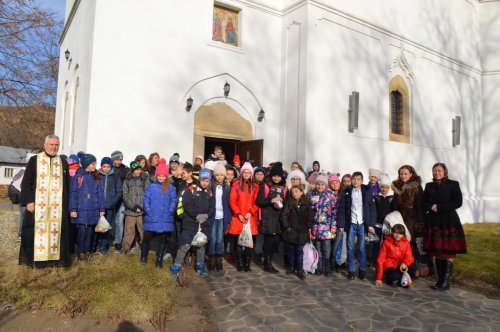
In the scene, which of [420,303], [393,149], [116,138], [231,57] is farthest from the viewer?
[393,149]

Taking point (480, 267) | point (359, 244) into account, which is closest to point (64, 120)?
point (359, 244)

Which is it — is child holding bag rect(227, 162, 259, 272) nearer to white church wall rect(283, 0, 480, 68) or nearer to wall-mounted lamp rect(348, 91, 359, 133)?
wall-mounted lamp rect(348, 91, 359, 133)

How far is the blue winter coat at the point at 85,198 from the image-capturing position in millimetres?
6137

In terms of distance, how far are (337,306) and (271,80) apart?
8852mm

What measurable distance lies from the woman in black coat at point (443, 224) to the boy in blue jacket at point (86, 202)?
537 centimetres

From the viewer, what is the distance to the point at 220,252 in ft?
20.8

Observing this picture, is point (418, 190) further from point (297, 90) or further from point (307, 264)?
point (297, 90)

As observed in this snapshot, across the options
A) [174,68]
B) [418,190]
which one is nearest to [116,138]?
[174,68]

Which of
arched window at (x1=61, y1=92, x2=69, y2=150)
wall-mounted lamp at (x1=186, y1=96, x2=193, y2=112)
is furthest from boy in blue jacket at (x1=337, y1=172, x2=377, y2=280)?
arched window at (x1=61, y1=92, x2=69, y2=150)

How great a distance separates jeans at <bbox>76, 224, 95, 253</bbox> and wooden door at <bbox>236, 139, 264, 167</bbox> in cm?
586

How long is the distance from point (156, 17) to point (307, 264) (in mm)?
7907

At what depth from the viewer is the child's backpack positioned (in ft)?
A: 20.6

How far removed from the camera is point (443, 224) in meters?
5.76

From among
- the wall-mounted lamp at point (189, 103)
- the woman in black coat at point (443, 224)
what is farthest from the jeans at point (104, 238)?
the woman in black coat at point (443, 224)
